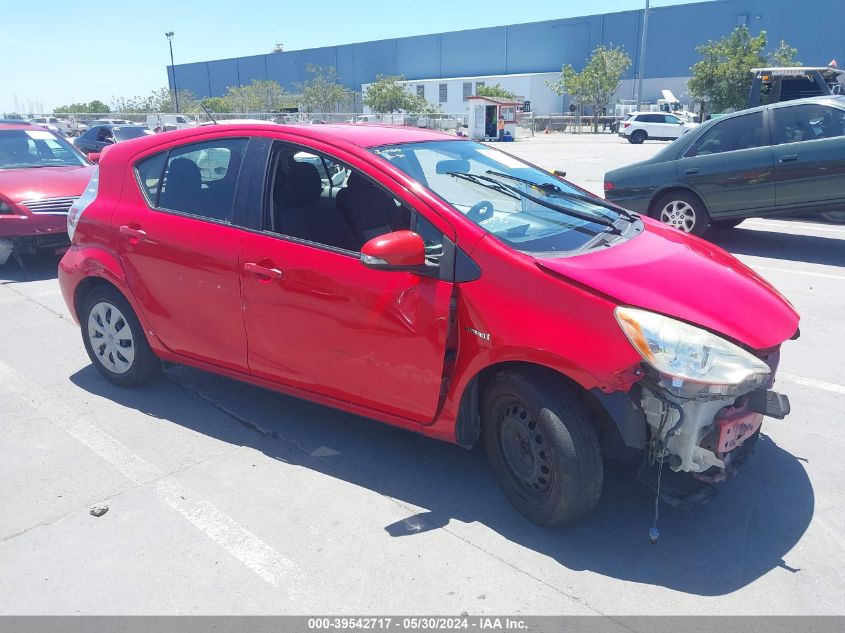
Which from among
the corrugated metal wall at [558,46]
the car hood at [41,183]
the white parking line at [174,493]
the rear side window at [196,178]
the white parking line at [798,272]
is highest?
the corrugated metal wall at [558,46]

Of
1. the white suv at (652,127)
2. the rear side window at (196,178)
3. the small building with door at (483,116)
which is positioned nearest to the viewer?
the rear side window at (196,178)

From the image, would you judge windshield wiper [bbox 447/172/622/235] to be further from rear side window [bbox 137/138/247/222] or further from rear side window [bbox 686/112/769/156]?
rear side window [bbox 686/112/769/156]

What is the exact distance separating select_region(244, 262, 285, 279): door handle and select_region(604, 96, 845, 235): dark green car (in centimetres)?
656

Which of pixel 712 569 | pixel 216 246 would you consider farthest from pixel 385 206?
pixel 712 569

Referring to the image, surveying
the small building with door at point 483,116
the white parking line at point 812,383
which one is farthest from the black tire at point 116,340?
the small building with door at point 483,116

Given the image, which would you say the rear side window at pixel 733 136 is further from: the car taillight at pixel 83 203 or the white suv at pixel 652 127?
the white suv at pixel 652 127

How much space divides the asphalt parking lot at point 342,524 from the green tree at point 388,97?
177 ft

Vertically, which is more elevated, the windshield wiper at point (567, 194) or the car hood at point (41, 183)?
the windshield wiper at point (567, 194)

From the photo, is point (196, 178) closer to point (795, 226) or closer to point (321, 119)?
point (795, 226)

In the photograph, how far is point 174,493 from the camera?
11.8 ft

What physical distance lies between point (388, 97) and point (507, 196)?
2153 inches

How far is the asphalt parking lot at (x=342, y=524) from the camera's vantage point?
9.28 feet

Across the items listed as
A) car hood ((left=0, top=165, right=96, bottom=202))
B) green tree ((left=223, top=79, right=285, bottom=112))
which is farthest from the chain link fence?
car hood ((left=0, top=165, right=96, bottom=202))

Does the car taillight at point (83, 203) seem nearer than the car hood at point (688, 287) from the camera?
No
